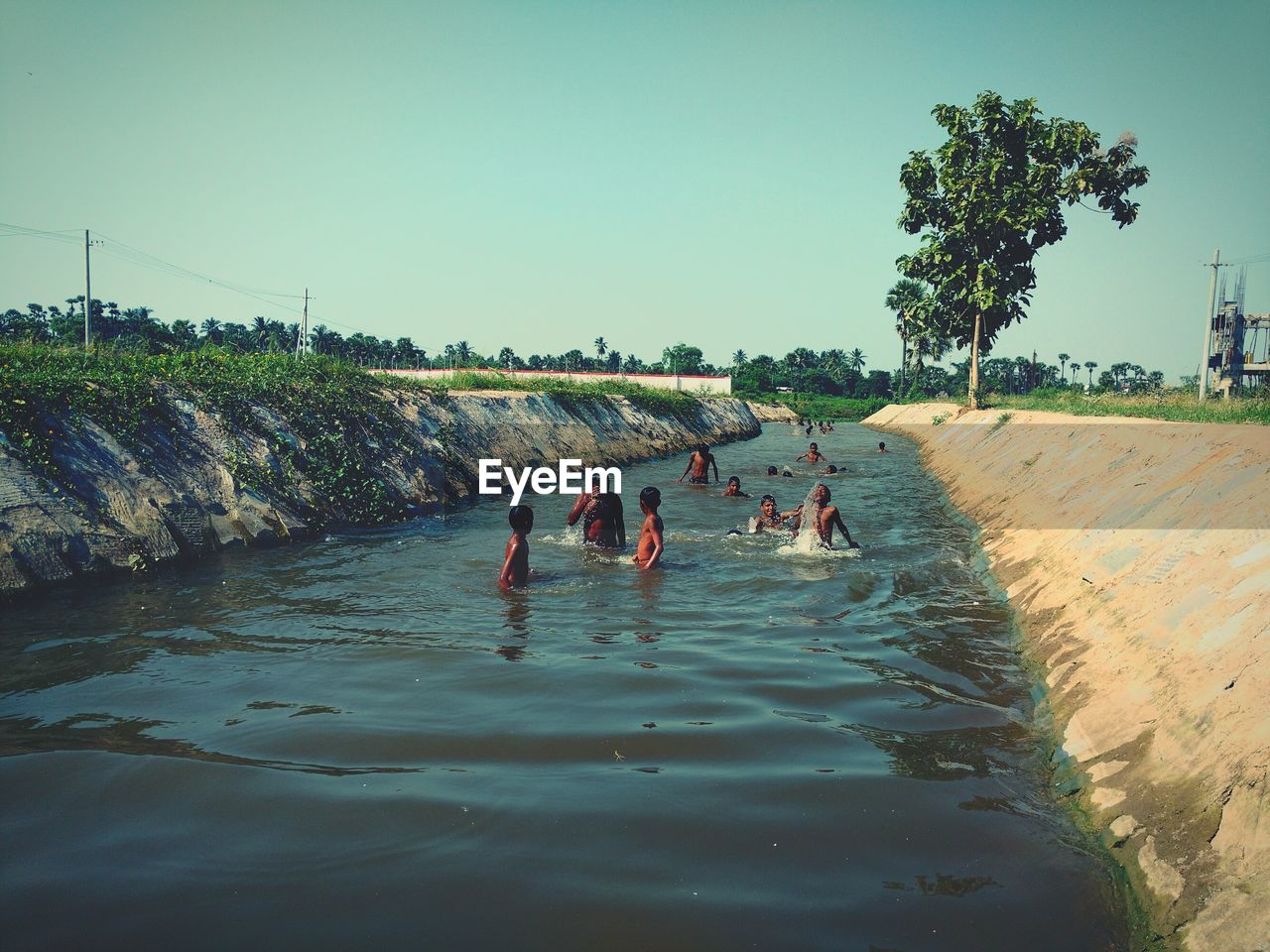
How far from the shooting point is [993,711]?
5266 mm

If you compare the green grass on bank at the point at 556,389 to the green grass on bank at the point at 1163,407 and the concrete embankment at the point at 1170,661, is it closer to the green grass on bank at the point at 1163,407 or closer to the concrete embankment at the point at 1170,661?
the concrete embankment at the point at 1170,661

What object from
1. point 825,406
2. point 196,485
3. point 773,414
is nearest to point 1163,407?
point 196,485

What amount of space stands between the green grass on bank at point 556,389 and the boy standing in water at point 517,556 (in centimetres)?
1069

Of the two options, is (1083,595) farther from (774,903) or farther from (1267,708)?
(774,903)

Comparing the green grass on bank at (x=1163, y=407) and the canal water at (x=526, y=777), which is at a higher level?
the green grass on bank at (x=1163, y=407)

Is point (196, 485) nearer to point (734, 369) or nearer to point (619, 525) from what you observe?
point (619, 525)

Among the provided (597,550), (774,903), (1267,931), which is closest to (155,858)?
(774,903)

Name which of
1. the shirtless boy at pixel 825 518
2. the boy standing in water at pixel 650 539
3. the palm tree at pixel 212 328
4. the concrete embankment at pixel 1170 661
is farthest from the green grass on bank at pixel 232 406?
the palm tree at pixel 212 328

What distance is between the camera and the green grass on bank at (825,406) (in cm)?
8906

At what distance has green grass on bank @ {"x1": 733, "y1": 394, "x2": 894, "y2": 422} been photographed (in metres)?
89.1

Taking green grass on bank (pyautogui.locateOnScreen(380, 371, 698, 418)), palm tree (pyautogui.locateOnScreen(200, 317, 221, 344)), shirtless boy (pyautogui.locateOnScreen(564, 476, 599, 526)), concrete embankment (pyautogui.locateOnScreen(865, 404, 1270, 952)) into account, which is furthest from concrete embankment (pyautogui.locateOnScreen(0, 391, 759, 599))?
palm tree (pyautogui.locateOnScreen(200, 317, 221, 344))

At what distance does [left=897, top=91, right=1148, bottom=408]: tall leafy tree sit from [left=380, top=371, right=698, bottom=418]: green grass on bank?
13.5 m

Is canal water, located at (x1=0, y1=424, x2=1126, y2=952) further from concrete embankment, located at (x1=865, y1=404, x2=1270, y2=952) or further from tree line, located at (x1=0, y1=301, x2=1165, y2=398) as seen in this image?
tree line, located at (x1=0, y1=301, x2=1165, y2=398)

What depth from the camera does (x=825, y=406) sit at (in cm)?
9694
